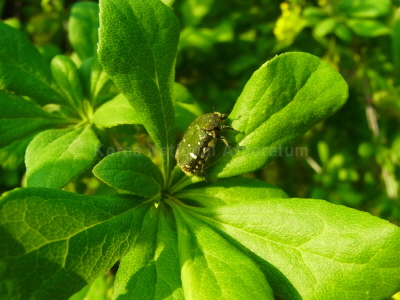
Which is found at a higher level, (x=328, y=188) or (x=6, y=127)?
(x=6, y=127)

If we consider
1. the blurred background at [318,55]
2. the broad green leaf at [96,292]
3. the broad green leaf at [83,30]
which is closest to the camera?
the broad green leaf at [96,292]

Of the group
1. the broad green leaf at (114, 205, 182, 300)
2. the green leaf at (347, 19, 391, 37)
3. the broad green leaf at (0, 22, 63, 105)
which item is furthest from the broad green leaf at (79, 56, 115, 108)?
the green leaf at (347, 19, 391, 37)

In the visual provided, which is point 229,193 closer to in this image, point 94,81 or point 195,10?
point 94,81

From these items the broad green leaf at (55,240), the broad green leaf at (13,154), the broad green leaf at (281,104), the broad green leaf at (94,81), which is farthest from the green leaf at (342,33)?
the broad green leaf at (13,154)

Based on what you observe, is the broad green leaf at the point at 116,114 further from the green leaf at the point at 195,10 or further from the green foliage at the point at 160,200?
the green leaf at the point at 195,10

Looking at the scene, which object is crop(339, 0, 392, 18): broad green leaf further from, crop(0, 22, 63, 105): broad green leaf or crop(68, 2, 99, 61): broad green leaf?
crop(0, 22, 63, 105): broad green leaf

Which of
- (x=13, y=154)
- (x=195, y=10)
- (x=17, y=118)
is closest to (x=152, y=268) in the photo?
(x=17, y=118)

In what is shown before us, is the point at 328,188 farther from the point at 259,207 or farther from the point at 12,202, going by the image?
the point at 12,202

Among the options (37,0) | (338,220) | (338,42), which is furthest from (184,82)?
(338,220)
